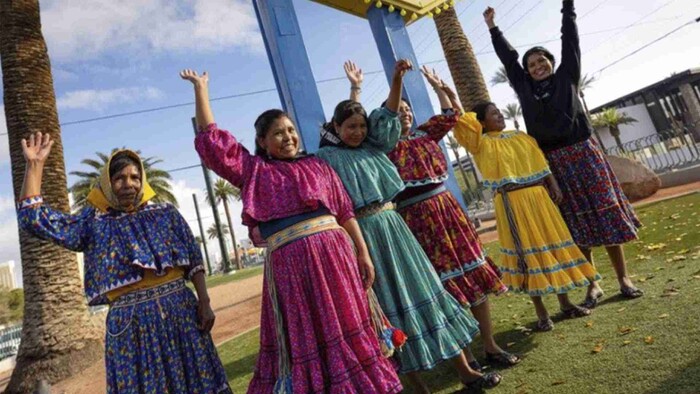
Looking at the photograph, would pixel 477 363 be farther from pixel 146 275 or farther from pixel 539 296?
pixel 146 275

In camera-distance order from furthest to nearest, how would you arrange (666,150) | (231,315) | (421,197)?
(666,150) → (231,315) → (421,197)

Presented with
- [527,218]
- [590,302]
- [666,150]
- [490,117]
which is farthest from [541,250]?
[666,150]

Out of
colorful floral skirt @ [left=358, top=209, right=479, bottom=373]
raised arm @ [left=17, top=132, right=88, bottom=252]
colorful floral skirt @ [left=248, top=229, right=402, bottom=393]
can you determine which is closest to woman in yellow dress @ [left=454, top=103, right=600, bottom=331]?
colorful floral skirt @ [left=358, top=209, right=479, bottom=373]

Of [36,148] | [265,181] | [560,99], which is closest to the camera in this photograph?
[265,181]

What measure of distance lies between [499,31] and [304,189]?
109 inches

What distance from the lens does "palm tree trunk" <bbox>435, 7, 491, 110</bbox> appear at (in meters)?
10.7

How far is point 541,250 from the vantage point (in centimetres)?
317

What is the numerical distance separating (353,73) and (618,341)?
7.87ft

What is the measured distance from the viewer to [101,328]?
8.96m

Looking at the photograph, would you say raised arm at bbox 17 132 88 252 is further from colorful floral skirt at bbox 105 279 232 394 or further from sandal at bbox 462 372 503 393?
sandal at bbox 462 372 503 393

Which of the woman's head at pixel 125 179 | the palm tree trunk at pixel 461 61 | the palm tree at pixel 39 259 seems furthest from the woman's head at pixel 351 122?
the palm tree trunk at pixel 461 61

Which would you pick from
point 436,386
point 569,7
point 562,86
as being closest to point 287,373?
point 436,386

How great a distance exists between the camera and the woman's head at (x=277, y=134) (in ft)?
7.44

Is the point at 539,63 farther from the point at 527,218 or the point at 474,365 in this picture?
the point at 474,365
